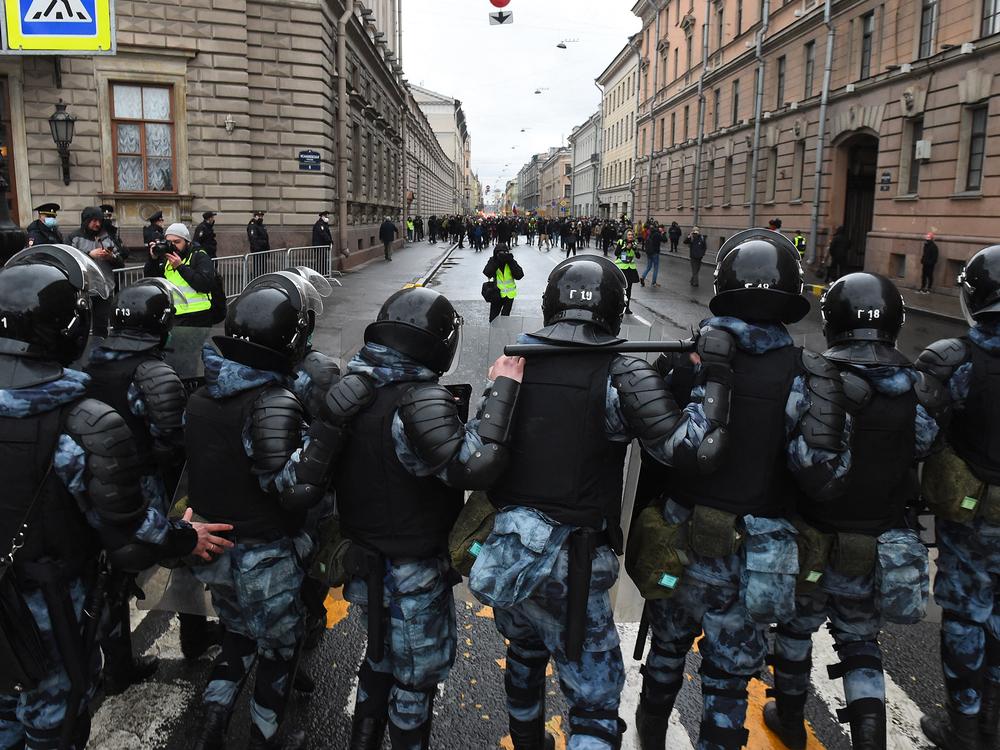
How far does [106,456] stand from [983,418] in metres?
3.27

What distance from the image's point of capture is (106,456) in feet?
7.91

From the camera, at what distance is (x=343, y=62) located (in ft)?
74.8

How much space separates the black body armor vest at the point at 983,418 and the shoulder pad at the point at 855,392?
0.63 m

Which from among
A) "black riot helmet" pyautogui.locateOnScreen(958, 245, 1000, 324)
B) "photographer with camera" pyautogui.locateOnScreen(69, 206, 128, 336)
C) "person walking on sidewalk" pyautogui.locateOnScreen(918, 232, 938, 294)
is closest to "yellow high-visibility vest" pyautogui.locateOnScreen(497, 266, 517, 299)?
"photographer with camera" pyautogui.locateOnScreen(69, 206, 128, 336)

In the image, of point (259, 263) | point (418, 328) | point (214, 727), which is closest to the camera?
point (418, 328)

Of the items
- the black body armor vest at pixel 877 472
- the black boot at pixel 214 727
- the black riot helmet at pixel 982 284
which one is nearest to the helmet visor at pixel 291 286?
the black boot at pixel 214 727

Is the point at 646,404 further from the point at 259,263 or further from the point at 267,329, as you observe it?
the point at 259,263

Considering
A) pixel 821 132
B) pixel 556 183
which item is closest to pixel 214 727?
pixel 821 132

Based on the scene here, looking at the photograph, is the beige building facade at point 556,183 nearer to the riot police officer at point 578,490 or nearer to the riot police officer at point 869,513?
the riot police officer at point 869,513

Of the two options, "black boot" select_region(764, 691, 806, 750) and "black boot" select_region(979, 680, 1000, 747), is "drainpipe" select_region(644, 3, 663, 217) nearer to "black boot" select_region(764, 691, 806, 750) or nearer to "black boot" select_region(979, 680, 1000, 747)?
"black boot" select_region(979, 680, 1000, 747)

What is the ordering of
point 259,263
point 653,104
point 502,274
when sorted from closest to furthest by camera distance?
point 502,274 → point 259,263 → point 653,104

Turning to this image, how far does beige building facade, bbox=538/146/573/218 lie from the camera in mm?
110175

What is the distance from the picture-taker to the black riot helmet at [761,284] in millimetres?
2873

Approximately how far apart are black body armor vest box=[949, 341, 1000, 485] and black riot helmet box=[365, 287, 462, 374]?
2140 mm
